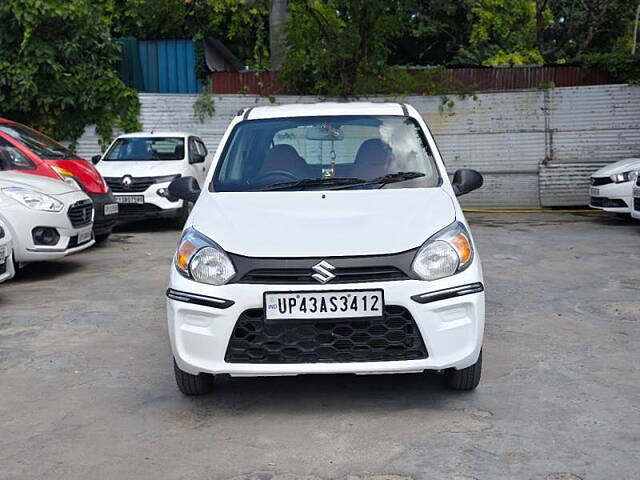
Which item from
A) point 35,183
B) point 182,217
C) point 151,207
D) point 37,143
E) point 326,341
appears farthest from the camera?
point 182,217

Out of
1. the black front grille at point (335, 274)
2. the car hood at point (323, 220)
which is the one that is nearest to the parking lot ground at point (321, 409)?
the black front grille at point (335, 274)

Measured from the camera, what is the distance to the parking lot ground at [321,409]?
402 centimetres

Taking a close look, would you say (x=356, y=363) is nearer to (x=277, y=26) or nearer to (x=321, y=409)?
(x=321, y=409)

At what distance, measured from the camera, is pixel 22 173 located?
9.73 m

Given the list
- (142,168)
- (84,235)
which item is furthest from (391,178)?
(142,168)

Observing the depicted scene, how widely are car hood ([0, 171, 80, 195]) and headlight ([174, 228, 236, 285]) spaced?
4.83m

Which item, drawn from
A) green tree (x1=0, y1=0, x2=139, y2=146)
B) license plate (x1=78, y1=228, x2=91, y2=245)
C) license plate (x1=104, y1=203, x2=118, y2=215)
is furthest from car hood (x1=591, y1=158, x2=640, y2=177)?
green tree (x1=0, y1=0, x2=139, y2=146)

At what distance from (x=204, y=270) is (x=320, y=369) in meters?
0.78

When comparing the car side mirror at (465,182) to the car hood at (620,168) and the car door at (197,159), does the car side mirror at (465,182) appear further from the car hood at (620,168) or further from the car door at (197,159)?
the car door at (197,159)

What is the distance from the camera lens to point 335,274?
446 centimetres

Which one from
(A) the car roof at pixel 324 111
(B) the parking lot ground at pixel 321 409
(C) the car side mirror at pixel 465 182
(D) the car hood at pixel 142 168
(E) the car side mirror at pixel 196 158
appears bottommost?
(B) the parking lot ground at pixel 321 409

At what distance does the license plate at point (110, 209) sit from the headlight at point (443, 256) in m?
7.37

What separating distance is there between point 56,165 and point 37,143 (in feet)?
1.92

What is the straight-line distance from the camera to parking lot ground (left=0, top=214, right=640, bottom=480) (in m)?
4.02
